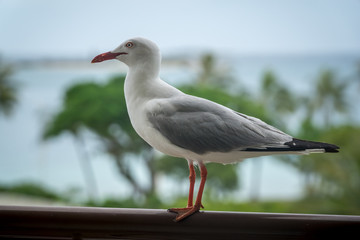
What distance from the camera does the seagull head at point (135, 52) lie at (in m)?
0.79

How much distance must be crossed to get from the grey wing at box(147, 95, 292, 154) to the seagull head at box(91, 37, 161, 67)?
10cm

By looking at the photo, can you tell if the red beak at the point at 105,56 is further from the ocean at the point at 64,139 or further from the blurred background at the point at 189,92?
the ocean at the point at 64,139

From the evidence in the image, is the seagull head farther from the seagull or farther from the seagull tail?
the seagull tail

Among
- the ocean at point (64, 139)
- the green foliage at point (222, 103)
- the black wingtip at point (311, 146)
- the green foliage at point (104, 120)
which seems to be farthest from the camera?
the ocean at point (64, 139)

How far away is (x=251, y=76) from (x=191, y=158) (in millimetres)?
15854

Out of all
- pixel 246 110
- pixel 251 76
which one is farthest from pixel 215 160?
pixel 251 76

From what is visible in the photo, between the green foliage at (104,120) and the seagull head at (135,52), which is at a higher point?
the seagull head at (135,52)

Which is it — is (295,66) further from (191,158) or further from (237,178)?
(191,158)

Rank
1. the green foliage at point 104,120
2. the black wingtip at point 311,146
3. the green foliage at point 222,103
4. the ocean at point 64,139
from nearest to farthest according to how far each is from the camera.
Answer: the black wingtip at point 311,146, the green foliage at point 222,103, the green foliage at point 104,120, the ocean at point 64,139

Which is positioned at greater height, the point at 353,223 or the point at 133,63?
the point at 133,63

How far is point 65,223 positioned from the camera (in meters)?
0.76

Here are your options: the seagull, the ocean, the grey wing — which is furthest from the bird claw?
the ocean

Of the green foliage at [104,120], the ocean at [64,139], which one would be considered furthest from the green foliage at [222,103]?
the ocean at [64,139]

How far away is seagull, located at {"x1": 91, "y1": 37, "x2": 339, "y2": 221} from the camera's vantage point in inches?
29.5
